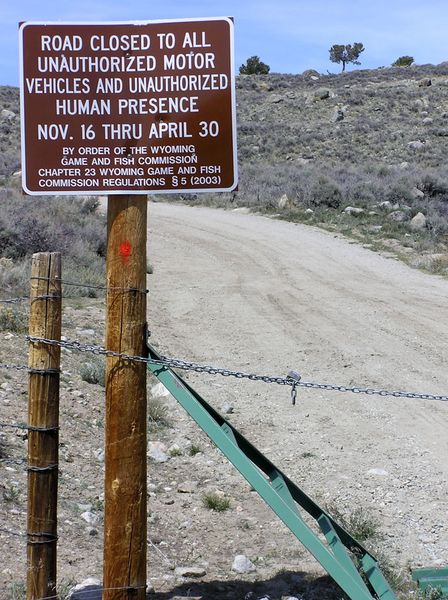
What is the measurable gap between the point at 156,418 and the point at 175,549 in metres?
2.36

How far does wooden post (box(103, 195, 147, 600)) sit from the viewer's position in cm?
395

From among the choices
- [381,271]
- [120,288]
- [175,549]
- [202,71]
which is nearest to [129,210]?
[120,288]

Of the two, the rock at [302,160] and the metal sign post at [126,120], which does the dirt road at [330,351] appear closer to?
the metal sign post at [126,120]

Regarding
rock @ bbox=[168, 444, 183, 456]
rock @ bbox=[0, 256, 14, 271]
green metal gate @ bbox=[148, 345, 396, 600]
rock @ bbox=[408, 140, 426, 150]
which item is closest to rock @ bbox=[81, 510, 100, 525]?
rock @ bbox=[168, 444, 183, 456]

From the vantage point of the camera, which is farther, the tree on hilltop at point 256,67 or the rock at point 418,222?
the tree on hilltop at point 256,67

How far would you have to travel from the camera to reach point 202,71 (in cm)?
380

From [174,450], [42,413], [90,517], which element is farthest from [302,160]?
[42,413]

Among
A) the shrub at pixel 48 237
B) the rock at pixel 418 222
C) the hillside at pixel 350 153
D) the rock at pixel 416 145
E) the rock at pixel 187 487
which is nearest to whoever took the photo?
the rock at pixel 187 487

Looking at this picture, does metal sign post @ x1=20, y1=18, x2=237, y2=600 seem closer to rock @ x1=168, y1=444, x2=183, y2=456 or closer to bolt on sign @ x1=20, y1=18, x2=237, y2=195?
bolt on sign @ x1=20, y1=18, x2=237, y2=195

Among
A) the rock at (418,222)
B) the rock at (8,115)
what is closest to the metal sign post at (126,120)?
the rock at (418,222)

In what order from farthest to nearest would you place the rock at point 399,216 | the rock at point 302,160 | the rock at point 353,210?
Answer: the rock at point 302,160 → the rock at point 353,210 → the rock at point 399,216

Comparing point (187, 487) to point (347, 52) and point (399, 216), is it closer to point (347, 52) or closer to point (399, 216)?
point (399, 216)

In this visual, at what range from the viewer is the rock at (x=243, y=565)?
5191 millimetres

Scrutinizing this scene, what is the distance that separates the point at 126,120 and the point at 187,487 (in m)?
3.48
